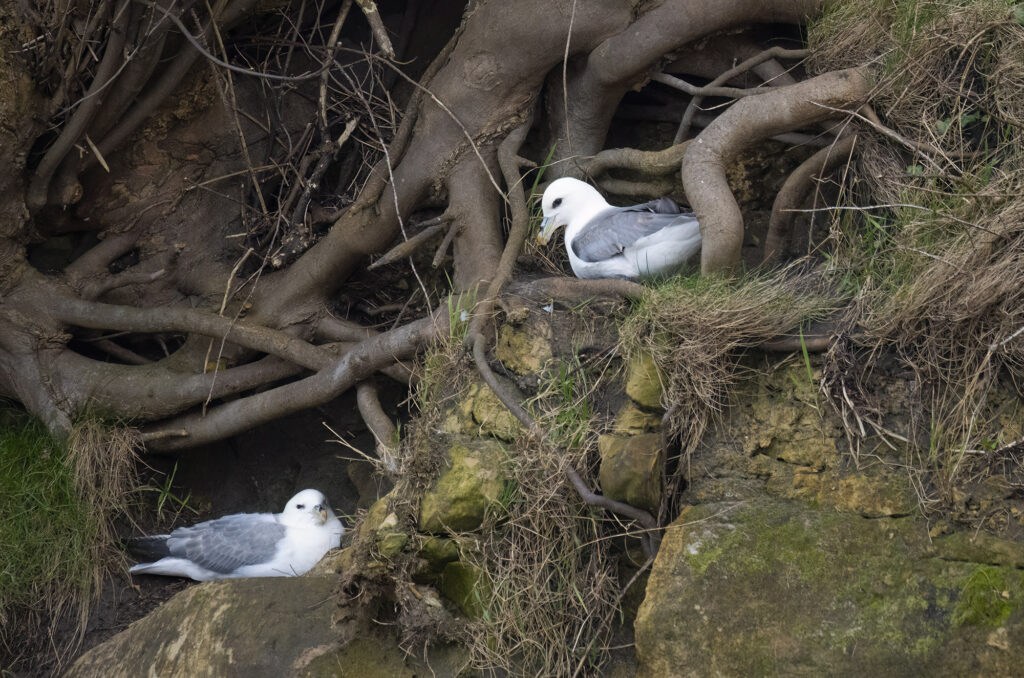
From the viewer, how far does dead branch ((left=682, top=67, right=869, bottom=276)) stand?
10.1 ft

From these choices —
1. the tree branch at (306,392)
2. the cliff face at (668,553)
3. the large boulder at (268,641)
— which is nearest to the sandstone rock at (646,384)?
the cliff face at (668,553)

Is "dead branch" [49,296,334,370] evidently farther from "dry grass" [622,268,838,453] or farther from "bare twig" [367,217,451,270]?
"dry grass" [622,268,838,453]

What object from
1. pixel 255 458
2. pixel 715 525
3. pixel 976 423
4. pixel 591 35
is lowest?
pixel 255 458

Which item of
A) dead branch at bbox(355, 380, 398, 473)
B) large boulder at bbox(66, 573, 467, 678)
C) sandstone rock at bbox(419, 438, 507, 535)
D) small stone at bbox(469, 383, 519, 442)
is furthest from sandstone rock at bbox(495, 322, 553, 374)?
large boulder at bbox(66, 573, 467, 678)

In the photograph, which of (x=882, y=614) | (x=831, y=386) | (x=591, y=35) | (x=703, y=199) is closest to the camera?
(x=882, y=614)

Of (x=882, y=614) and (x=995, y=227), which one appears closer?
(x=882, y=614)

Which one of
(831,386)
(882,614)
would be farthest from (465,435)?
(882,614)

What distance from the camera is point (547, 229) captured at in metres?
3.65

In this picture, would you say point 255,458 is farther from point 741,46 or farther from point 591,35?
point 741,46

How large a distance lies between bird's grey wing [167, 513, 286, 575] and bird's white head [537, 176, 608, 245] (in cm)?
179

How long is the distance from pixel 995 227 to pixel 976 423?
1.76 ft

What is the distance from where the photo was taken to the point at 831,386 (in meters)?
2.69

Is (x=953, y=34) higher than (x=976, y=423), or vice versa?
(x=953, y=34)

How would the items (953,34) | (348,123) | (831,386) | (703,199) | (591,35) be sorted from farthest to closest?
(348,123) → (591,35) → (703,199) → (953,34) → (831,386)
